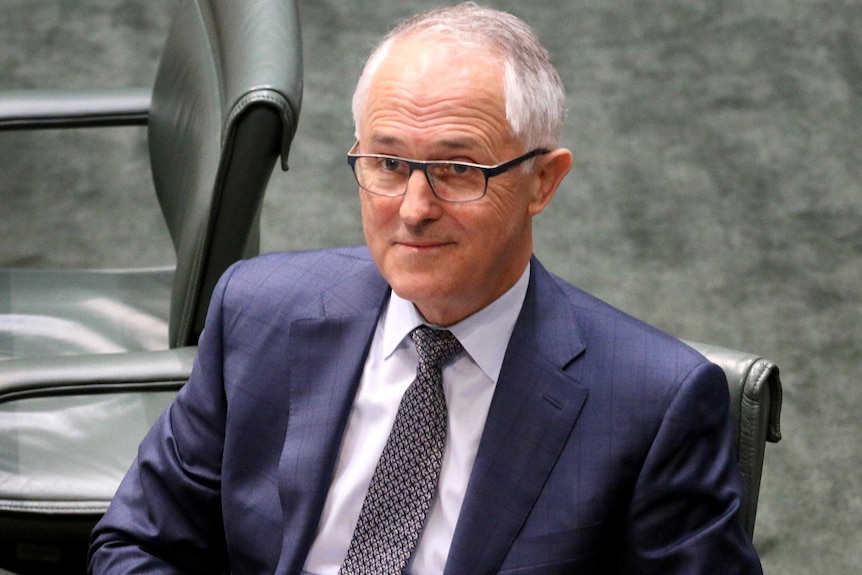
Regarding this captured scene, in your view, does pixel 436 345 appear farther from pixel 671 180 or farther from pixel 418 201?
pixel 671 180

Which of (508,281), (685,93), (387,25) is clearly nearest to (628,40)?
(685,93)

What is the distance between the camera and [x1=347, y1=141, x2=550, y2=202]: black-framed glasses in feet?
4.88

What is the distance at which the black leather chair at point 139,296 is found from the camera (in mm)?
1902

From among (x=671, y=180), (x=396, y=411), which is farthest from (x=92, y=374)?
(x=671, y=180)

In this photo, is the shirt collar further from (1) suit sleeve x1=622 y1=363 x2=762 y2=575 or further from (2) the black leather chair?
(2) the black leather chair

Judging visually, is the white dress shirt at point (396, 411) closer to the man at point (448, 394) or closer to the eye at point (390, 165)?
the man at point (448, 394)

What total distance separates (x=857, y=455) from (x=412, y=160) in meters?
1.81

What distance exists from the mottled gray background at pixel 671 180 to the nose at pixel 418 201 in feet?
5.06

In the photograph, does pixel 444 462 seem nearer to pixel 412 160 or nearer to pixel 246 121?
pixel 412 160

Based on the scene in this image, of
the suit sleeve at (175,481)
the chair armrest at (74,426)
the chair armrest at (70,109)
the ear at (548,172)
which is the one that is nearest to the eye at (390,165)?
the ear at (548,172)

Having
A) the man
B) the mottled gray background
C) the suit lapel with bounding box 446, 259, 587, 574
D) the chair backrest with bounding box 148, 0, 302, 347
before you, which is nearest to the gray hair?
the man

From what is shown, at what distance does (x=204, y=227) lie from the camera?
196cm

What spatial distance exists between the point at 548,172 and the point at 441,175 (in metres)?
0.14

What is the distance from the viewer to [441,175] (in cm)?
150
